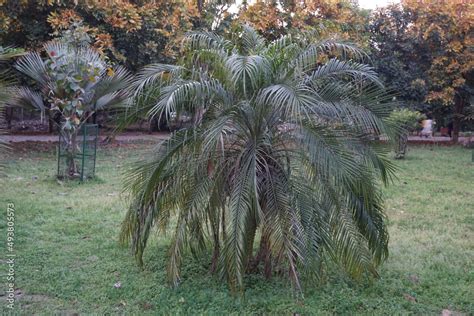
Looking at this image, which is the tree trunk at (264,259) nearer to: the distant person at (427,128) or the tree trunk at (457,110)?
the distant person at (427,128)

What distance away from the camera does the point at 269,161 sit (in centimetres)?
413

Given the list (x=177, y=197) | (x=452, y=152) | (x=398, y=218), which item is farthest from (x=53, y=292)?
(x=452, y=152)

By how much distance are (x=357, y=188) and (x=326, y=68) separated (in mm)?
1050

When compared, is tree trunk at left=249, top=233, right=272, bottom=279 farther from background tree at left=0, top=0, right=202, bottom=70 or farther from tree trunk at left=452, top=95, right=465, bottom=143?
tree trunk at left=452, top=95, right=465, bottom=143

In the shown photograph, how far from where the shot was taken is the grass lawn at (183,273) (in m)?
3.99

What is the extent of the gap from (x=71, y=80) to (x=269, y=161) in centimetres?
567

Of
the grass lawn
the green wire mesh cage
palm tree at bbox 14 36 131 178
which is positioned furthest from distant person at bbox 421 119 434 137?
the green wire mesh cage

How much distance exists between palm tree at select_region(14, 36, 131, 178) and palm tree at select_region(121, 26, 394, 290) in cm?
438

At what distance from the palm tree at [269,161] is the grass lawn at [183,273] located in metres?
0.26

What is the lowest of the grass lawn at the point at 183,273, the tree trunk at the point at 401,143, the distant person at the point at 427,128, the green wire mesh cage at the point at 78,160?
the grass lawn at the point at 183,273

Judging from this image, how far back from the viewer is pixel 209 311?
3848 millimetres

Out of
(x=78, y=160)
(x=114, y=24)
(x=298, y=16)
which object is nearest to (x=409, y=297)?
(x=78, y=160)

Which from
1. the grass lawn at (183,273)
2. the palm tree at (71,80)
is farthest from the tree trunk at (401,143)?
the palm tree at (71,80)

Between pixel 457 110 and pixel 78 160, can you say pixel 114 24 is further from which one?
pixel 457 110
